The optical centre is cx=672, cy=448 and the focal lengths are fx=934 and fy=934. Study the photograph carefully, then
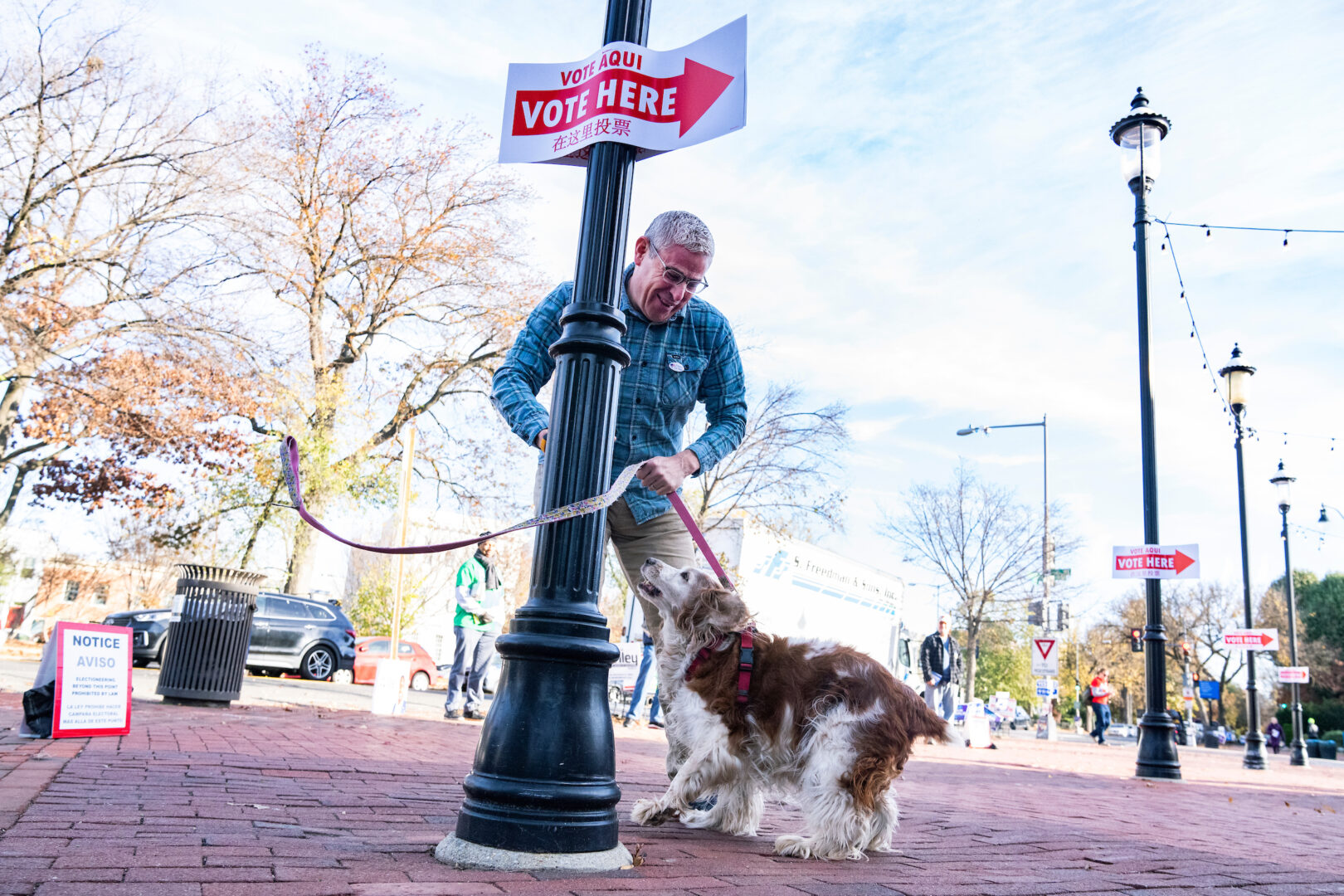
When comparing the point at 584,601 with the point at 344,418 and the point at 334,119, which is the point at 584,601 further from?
the point at 334,119

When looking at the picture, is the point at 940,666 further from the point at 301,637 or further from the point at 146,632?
the point at 146,632

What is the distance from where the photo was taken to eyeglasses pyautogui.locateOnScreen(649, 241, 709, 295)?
3.91m

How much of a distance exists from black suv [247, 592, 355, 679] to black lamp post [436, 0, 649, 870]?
17260 millimetres

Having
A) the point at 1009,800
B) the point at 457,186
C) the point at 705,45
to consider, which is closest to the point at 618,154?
the point at 705,45

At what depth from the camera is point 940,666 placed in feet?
53.8

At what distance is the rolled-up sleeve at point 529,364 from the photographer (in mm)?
3809

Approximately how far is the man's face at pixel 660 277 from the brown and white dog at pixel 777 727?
3.70ft

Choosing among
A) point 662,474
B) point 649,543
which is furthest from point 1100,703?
point 662,474

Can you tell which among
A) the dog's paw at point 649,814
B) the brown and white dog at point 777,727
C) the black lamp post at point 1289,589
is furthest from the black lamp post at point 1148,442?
the black lamp post at point 1289,589

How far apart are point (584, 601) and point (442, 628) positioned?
70.0 metres

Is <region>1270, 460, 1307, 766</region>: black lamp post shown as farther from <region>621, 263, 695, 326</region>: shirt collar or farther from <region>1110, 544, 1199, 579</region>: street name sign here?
<region>621, 263, 695, 326</region>: shirt collar

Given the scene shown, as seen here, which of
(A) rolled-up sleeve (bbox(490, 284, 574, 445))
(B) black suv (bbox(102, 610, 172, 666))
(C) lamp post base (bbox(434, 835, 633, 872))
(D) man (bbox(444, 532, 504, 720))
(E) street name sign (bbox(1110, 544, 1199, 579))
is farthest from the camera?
(B) black suv (bbox(102, 610, 172, 666))

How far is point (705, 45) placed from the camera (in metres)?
3.56

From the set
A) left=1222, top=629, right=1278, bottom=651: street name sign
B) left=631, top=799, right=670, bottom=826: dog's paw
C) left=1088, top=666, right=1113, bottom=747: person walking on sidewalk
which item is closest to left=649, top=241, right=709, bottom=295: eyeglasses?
left=631, top=799, right=670, bottom=826: dog's paw
